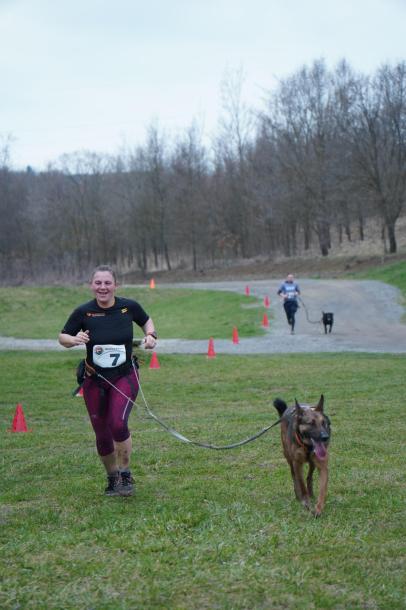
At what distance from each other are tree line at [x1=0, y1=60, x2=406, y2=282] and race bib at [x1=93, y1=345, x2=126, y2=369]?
151 ft

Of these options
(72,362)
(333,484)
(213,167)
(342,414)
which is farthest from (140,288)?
(333,484)

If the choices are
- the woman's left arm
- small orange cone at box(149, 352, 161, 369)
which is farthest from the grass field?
small orange cone at box(149, 352, 161, 369)

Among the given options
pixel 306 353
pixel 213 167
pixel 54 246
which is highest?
pixel 213 167

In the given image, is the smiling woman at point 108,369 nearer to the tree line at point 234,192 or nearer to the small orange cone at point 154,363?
the small orange cone at point 154,363

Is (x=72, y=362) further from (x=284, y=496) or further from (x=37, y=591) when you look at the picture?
(x=37, y=591)

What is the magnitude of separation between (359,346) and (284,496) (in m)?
17.6

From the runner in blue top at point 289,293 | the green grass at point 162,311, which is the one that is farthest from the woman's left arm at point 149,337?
the green grass at point 162,311

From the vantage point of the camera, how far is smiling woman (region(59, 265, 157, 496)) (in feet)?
21.9

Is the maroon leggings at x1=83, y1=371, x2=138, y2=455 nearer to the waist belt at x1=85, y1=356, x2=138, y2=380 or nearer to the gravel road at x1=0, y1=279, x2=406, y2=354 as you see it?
the waist belt at x1=85, y1=356, x2=138, y2=380

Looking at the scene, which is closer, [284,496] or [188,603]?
[188,603]

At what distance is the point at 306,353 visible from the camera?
22734 mm

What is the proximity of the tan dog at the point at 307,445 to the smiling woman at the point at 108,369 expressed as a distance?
1.56 m

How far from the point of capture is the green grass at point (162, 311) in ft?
107

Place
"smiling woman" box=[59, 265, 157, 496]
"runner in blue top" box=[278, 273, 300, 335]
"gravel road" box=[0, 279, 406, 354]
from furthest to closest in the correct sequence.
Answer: "runner in blue top" box=[278, 273, 300, 335], "gravel road" box=[0, 279, 406, 354], "smiling woman" box=[59, 265, 157, 496]
